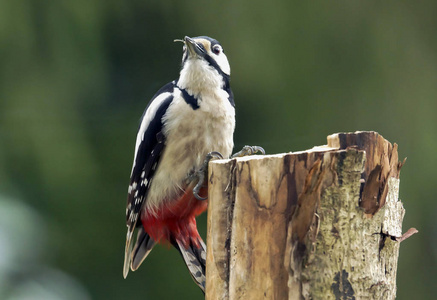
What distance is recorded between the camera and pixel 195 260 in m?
2.72

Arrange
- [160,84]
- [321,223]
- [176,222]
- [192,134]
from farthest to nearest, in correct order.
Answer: [160,84], [176,222], [192,134], [321,223]

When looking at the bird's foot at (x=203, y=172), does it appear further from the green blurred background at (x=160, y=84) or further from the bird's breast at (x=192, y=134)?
the green blurred background at (x=160, y=84)

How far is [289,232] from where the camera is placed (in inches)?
63.9

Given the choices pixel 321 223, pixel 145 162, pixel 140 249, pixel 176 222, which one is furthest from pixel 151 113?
pixel 321 223

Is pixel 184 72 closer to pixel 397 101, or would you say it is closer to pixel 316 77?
pixel 316 77

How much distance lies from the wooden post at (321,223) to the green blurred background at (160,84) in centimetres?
309

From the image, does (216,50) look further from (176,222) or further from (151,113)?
(176,222)

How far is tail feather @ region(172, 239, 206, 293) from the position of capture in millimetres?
2646

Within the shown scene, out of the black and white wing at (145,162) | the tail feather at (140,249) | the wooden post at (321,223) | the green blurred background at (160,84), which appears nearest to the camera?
the wooden post at (321,223)

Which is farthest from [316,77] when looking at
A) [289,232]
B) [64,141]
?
[289,232]

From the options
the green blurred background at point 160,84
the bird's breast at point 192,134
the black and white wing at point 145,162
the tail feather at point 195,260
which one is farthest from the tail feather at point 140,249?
the green blurred background at point 160,84

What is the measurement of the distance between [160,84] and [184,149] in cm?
264

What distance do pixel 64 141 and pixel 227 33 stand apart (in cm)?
160

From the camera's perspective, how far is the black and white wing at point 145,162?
8.83ft
